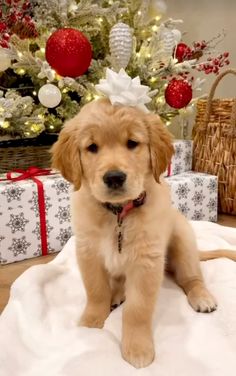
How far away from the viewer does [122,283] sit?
4.41 ft

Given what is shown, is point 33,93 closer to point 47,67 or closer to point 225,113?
point 47,67

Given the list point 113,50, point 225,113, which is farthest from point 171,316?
point 225,113

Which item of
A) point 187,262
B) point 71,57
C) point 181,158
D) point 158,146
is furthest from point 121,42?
point 187,262

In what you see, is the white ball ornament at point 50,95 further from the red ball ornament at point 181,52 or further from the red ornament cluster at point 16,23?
the red ball ornament at point 181,52

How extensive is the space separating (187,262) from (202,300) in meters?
0.13

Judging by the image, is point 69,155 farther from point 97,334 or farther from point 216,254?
point 216,254

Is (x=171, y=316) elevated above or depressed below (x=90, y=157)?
below

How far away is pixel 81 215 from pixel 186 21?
8.76ft

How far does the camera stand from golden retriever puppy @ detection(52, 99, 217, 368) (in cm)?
104

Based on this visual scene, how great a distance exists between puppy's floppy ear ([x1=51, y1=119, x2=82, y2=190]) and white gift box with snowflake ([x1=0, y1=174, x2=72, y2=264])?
0.78 m

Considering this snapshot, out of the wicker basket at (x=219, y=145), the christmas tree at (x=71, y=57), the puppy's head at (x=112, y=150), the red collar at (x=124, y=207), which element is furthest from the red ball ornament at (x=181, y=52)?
the red collar at (x=124, y=207)

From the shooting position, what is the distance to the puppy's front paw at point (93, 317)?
3.90 feet

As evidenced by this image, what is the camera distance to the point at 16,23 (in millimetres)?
2002

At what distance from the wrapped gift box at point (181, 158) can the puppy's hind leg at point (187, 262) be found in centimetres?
115
